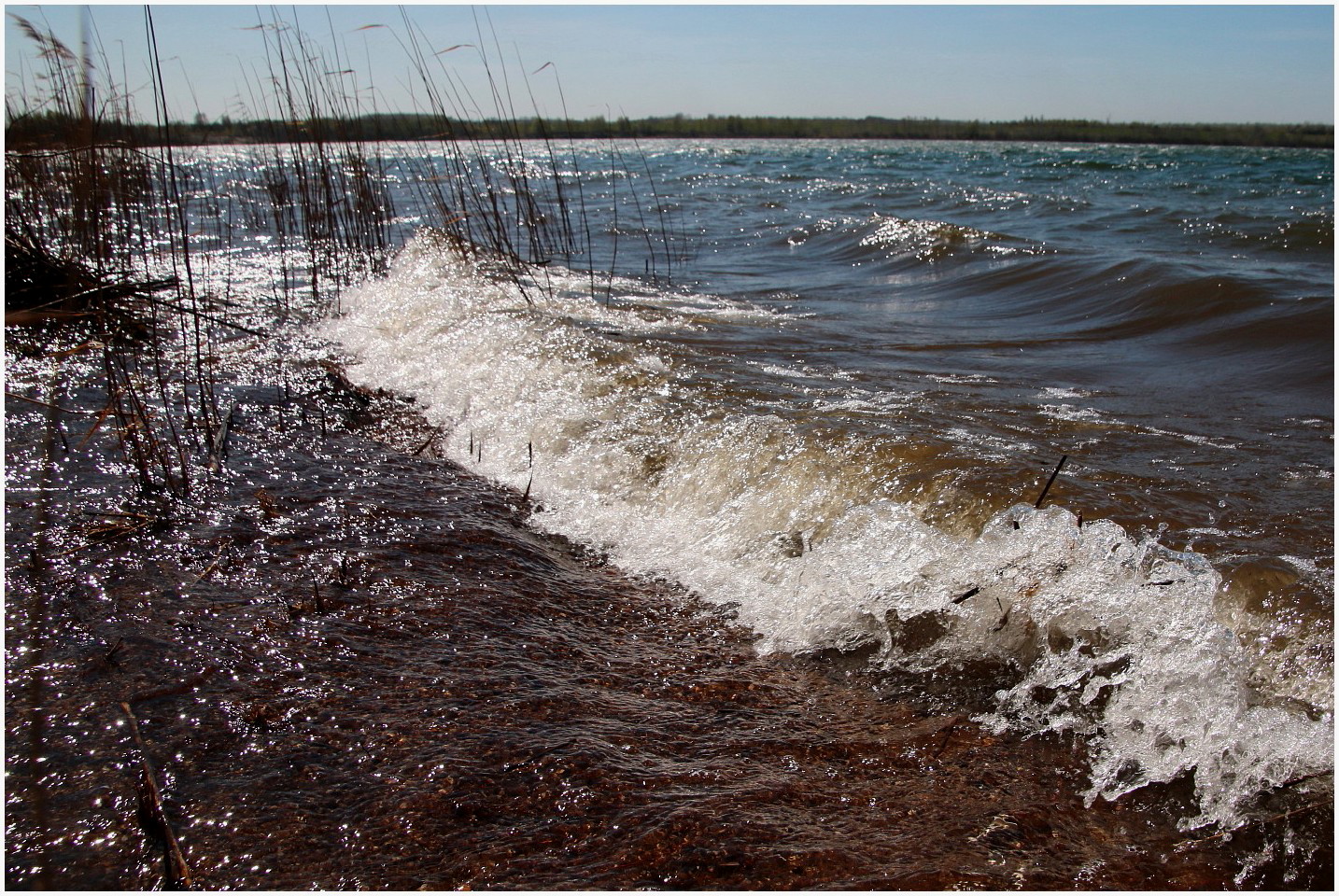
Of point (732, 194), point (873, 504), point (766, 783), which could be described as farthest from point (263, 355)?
point (732, 194)

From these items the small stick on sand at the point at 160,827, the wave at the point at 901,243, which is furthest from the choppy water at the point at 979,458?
the small stick on sand at the point at 160,827

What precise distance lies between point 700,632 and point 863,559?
54cm

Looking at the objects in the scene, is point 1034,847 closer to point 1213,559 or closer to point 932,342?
point 1213,559

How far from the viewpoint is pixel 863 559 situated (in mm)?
2527

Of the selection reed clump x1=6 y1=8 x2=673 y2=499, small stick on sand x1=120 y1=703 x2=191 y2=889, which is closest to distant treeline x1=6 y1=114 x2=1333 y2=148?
reed clump x1=6 y1=8 x2=673 y2=499

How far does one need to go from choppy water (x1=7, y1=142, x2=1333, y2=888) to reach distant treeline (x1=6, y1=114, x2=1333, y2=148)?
170cm

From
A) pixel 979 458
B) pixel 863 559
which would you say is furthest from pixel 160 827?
pixel 979 458

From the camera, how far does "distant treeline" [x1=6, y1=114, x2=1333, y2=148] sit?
569 centimetres

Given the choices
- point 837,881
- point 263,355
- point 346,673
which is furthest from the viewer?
point 263,355

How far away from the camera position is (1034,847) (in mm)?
1605

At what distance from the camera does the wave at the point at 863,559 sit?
1885 millimetres

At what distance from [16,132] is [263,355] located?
203cm

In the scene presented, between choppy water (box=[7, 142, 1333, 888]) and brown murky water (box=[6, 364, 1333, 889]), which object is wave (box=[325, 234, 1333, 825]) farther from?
brown murky water (box=[6, 364, 1333, 889])

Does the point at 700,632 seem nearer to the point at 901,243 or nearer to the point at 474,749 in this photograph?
the point at 474,749
